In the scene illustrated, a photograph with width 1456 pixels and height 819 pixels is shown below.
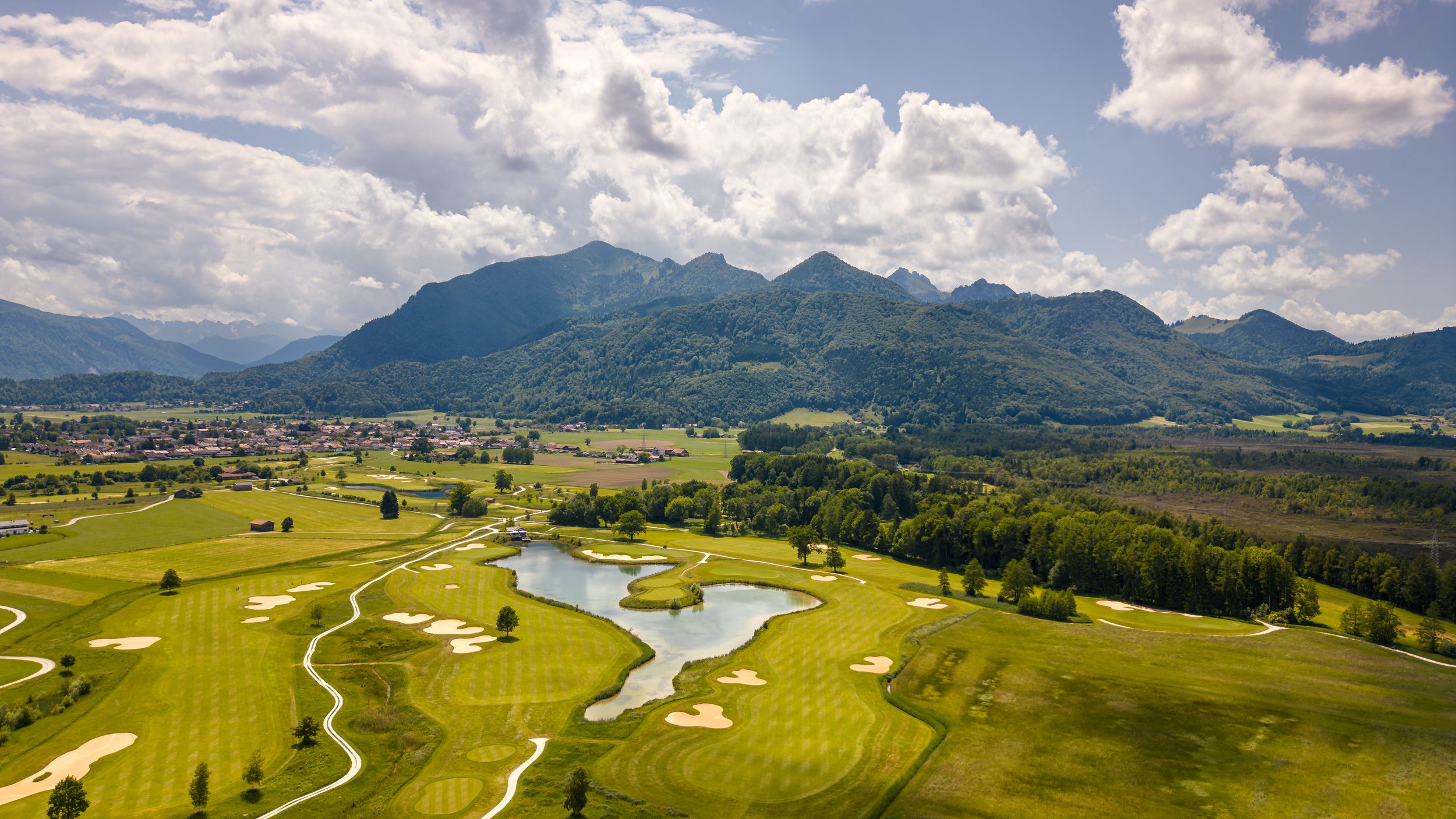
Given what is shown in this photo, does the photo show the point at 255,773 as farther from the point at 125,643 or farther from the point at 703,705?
the point at 125,643

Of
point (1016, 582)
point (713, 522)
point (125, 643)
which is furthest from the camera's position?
point (713, 522)

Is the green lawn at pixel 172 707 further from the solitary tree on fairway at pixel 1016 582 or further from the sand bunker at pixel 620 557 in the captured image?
the solitary tree on fairway at pixel 1016 582

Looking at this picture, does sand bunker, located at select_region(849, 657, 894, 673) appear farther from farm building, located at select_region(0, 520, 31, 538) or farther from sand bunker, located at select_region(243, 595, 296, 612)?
farm building, located at select_region(0, 520, 31, 538)

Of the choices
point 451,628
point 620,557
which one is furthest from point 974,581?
point 451,628

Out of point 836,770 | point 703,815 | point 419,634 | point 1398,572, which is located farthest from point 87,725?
point 1398,572

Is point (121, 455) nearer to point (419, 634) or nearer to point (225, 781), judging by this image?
point (419, 634)

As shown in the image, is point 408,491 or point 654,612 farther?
point 408,491

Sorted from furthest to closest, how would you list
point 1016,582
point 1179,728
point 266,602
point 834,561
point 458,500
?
point 458,500, point 834,561, point 1016,582, point 266,602, point 1179,728

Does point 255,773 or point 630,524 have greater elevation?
→ point 630,524
